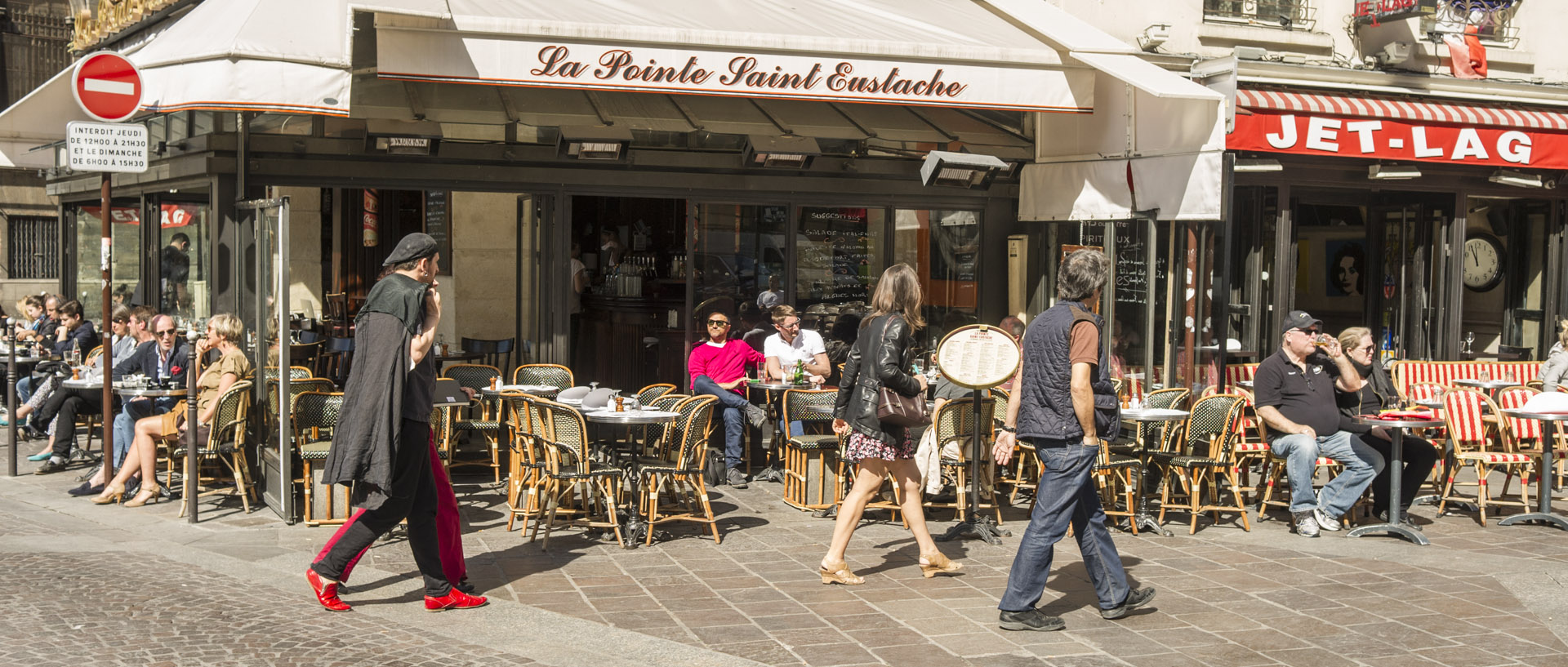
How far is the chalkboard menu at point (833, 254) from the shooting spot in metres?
11.8

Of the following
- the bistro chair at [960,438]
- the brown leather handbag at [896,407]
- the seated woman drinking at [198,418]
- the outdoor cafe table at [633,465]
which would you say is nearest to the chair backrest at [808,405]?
the bistro chair at [960,438]

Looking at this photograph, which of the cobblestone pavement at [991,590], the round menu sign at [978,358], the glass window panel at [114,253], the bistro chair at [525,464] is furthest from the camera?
the glass window panel at [114,253]

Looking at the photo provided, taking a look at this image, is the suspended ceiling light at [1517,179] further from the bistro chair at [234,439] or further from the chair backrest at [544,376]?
the bistro chair at [234,439]

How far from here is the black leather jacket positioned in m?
6.65

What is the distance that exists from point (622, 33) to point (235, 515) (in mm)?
3840

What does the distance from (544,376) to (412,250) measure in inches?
181

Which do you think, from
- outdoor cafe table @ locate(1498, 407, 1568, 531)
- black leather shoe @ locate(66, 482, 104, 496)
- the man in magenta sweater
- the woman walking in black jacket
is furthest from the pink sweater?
outdoor cafe table @ locate(1498, 407, 1568, 531)

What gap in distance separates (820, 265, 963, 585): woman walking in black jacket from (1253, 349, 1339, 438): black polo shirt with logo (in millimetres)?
2878

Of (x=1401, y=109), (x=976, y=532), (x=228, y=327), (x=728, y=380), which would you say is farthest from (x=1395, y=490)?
(x=228, y=327)

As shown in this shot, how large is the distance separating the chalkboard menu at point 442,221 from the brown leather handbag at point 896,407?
27.9ft

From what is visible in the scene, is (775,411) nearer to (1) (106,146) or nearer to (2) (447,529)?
(2) (447,529)

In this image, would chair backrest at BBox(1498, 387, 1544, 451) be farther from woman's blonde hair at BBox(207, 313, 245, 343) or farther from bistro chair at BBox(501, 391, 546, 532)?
woman's blonde hair at BBox(207, 313, 245, 343)

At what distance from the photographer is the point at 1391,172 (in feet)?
41.0

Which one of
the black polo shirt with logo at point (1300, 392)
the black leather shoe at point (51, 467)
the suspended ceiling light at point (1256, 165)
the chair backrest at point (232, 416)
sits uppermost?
the suspended ceiling light at point (1256, 165)
